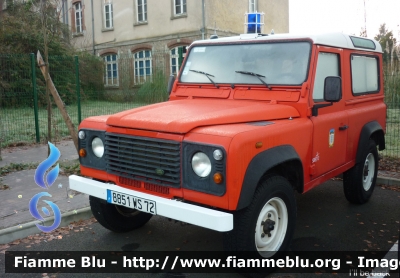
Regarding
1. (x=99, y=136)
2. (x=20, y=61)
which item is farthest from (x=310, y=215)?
(x=20, y=61)

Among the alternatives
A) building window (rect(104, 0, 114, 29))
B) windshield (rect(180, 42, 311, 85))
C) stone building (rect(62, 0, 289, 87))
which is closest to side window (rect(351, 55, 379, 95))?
windshield (rect(180, 42, 311, 85))

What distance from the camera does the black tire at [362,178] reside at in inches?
221

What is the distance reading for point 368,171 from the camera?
6.12 m

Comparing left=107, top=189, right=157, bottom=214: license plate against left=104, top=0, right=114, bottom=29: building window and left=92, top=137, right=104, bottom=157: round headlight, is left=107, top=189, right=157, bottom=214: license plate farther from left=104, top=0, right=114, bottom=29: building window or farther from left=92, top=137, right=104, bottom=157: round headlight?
left=104, top=0, right=114, bottom=29: building window

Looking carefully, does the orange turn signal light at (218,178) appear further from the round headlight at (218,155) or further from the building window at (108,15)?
the building window at (108,15)

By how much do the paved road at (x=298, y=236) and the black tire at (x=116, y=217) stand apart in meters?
0.10

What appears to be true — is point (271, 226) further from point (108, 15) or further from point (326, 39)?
point (108, 15)

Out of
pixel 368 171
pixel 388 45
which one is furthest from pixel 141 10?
pixel 368 171

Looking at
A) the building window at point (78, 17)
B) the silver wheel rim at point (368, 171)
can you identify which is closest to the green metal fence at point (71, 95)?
the silver wheel rim at point (368, 171)

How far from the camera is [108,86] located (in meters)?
13.0

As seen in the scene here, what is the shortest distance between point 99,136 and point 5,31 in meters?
18.1

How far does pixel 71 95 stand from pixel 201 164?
363 inches

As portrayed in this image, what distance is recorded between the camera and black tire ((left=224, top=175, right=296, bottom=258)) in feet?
11.5

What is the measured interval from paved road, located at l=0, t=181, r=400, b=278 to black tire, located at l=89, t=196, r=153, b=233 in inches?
3.8
